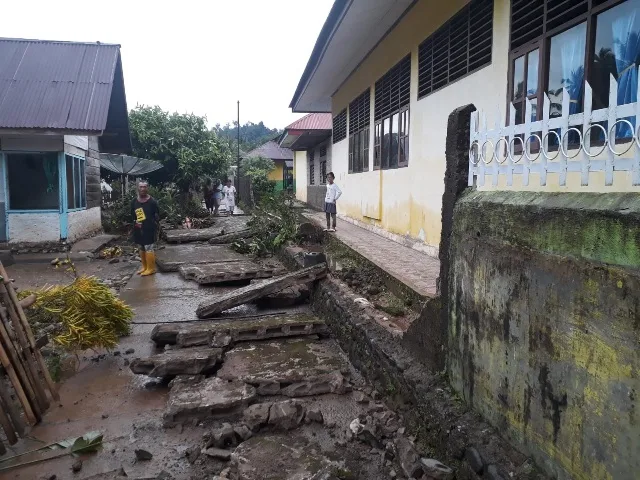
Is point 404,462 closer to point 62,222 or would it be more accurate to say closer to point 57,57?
point 62,222

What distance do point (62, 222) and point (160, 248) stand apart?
235 centimetres

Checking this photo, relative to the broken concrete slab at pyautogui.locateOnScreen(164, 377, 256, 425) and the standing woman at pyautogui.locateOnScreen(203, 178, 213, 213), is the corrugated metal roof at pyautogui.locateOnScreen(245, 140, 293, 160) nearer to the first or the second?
the standing woman at pyautogui.locateOnScreen(203, 178, 213, 213)

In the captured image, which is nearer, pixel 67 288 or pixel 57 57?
pixel 67 288

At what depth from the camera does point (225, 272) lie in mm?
8516

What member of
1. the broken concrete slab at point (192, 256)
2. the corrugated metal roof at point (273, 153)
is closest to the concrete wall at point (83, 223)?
the broken concrete slab at point (192, 256)

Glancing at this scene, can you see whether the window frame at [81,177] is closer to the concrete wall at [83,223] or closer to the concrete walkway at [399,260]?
the concrete wall at [83,223]

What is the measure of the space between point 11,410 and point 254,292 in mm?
3504

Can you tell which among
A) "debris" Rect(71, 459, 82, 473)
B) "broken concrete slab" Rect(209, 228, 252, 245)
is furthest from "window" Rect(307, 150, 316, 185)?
"debris" Rect(71, 459, 82, 473)

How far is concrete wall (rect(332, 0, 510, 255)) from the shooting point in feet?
18.6

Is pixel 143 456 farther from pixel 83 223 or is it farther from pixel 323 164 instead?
pixel 323 164

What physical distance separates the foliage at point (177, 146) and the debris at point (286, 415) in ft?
52.9

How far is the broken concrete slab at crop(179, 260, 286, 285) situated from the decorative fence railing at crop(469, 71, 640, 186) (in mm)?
5769

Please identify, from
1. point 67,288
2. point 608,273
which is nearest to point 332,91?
point 67,288

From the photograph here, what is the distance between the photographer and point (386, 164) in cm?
1012
